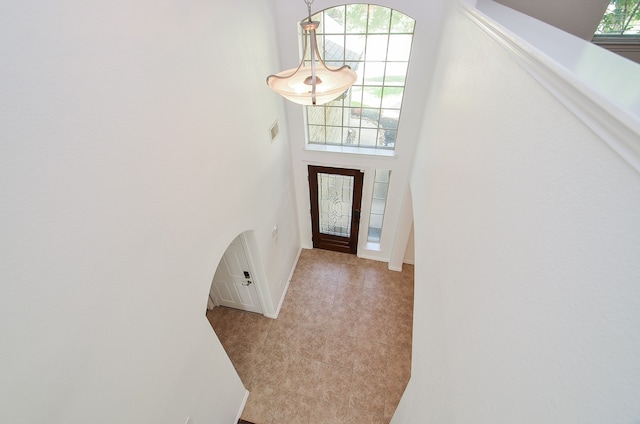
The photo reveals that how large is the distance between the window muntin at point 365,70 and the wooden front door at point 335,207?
60cm

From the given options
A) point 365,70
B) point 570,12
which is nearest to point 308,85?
point 365,70

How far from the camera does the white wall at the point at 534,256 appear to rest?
0.61 metres

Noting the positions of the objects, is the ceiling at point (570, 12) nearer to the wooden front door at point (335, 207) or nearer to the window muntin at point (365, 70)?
the window muntin at point (365, 70)

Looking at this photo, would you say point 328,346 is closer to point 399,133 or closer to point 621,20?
point 399,133

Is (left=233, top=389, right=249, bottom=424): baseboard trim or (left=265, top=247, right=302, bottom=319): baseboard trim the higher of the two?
(left=265, top=247, right=302, bottom=319): baseboard trim

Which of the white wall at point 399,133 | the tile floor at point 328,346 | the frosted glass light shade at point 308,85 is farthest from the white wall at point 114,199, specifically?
the tile floor at point 328,346

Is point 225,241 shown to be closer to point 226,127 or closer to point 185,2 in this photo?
point 226,127

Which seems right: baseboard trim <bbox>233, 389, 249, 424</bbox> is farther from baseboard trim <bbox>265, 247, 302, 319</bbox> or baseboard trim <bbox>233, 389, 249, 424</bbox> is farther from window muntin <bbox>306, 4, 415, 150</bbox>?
window muntin <bbox>306, 4, 415, 150</bbox>

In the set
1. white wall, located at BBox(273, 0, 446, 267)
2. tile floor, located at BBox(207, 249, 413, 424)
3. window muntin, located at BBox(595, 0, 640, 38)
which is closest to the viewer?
window muntin, located at BBox(595, 0, 640, 38)

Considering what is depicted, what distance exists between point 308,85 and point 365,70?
6.97 ft

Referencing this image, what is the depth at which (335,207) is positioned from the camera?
216 inches

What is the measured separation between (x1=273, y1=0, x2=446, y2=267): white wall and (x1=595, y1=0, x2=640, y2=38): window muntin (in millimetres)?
1703

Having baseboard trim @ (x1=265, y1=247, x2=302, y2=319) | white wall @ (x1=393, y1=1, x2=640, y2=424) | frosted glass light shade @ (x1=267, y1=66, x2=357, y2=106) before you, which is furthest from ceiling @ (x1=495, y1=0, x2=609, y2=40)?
baseboard trim @ (x1=265, y1=247, x2=302, y2=319)

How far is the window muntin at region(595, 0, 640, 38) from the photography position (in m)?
2.88
